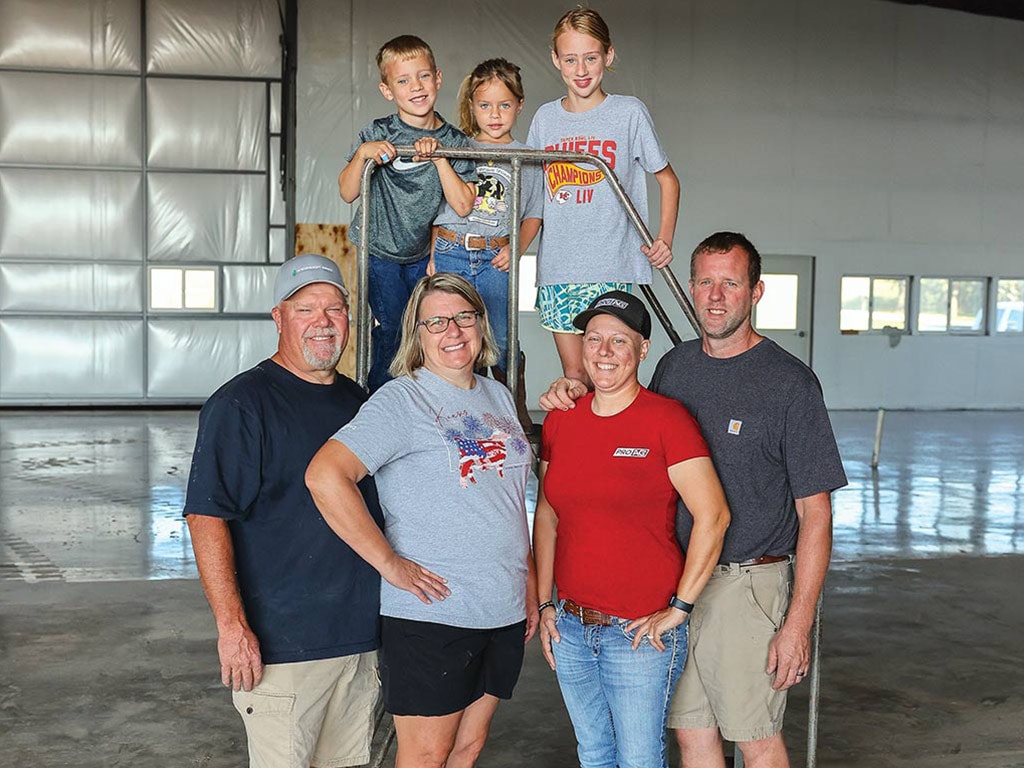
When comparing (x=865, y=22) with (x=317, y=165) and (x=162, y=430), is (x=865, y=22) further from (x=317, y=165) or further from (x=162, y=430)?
(x=162, y=430)

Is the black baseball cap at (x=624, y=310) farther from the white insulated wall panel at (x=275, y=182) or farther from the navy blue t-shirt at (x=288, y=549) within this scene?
the white insulated wall panel at (x=275, y=182)

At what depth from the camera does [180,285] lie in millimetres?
17922

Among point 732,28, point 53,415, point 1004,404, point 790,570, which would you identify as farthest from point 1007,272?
point 790,570

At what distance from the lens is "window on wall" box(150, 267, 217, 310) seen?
17.9m

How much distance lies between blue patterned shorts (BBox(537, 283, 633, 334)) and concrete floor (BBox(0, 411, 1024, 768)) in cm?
204

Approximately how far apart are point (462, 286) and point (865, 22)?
18.1 m

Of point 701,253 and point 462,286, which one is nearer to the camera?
point 462,286

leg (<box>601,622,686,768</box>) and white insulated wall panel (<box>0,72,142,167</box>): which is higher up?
white insulated wall panel (<box>0,72,142,167</box>)

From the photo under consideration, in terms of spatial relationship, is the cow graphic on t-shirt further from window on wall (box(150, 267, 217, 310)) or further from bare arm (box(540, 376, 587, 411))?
window on wall (box(150, 267, 217, 310))

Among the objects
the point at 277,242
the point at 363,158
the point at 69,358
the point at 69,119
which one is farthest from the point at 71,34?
the point at 363,158

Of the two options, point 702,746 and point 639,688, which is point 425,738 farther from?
point 702,746

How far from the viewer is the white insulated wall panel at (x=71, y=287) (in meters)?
17.6

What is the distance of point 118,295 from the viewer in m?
17.8

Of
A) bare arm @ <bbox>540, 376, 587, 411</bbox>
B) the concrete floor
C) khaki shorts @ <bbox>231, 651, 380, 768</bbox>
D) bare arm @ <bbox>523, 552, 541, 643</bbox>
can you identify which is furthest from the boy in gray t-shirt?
the concrete floor
